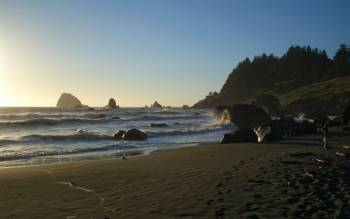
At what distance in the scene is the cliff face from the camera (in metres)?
73.2

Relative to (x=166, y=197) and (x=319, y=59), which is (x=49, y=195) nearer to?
(x=166, y=197)

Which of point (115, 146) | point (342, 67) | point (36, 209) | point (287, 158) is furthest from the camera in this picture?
point (342, 67)

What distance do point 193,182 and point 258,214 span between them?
3353mm

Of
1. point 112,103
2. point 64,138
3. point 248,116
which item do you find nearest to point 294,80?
point 112,103

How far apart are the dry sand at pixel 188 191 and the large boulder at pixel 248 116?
89.7ft

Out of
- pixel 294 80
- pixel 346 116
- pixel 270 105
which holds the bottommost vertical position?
pixel 346 116

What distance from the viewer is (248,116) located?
139 feet

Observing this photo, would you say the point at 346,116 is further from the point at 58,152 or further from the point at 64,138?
the point at 64,138

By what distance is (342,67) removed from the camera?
361 feet

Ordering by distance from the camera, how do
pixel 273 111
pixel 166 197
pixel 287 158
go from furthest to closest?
pixel 273 111 → pixel 287 158 → pixel 166 197

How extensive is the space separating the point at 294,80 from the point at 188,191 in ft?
387

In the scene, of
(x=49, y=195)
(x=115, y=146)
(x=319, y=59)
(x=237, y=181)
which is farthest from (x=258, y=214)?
(x=319, y=59)

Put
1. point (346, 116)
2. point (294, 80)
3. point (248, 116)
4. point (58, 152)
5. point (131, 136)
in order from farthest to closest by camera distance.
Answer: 1. point (294, 80)
2. point (248, 116)
3. point (131, 136)
4. point (346, 116)
5. point (58, 152)

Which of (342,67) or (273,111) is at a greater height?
(342,67)
